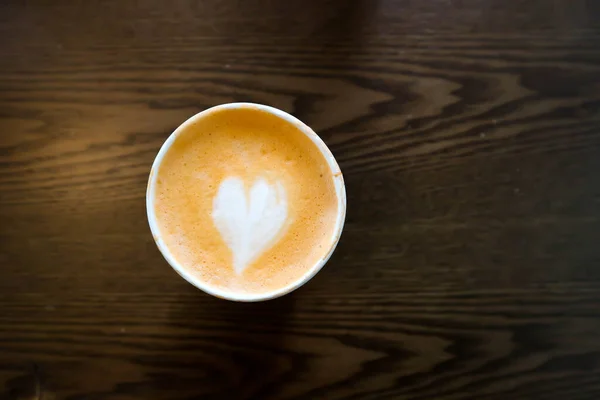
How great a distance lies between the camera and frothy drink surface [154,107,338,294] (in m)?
0.81

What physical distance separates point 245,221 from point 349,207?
21 centimetres

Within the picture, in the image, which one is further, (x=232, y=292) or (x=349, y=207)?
(x=349, y=207)

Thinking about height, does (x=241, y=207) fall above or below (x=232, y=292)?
above

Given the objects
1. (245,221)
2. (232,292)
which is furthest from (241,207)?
(232,292)

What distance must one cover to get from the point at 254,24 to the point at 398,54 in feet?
0.89

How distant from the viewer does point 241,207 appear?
81 cm

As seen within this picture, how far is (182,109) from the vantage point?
92 cm

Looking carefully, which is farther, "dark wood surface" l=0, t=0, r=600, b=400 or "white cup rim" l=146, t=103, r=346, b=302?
"dark wood surface" l=0, t=0, r=600, b=400

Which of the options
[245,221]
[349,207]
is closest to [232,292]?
[245,221]

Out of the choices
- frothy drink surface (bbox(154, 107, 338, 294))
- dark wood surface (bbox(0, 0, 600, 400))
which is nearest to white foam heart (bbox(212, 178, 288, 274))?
frothy drink surface (bbox(154, 107, 338, 294))

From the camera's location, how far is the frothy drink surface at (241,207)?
0.81 m

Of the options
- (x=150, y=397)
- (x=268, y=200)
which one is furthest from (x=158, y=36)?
(x=150, y=397)

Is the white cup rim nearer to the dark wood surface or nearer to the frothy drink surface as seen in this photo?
the frothy drink surface

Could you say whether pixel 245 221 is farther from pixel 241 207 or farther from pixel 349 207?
pixel 349 207
